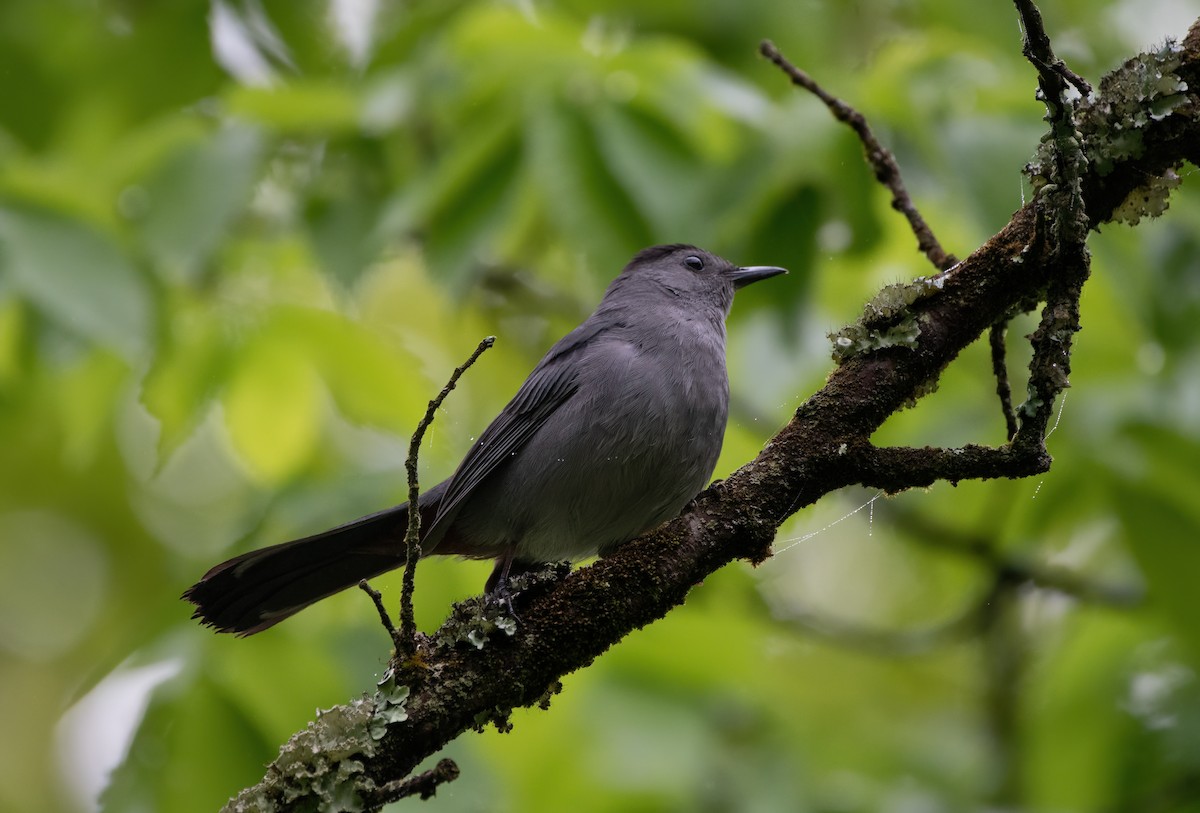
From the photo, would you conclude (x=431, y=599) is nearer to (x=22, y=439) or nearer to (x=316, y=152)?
(x=316, y=152)

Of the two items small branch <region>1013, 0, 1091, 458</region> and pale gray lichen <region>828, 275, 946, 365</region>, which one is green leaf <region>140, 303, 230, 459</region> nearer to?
pale gray lichen <region>828, 275, 946, 365</region>

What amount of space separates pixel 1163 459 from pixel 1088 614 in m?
1.57

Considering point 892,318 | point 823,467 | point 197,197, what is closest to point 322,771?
point 823,467

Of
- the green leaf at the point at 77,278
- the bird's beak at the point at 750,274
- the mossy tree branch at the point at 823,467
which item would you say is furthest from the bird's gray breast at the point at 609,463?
the green leaf at the point at 77,278

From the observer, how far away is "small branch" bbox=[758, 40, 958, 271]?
3.06 m

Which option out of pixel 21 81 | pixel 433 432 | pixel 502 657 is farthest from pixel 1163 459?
pixel 21 81

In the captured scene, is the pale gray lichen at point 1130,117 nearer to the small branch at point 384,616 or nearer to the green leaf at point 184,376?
the small branch at point 384,616

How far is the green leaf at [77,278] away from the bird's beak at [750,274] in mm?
2163

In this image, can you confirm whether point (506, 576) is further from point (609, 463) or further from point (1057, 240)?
point (1057, 240)

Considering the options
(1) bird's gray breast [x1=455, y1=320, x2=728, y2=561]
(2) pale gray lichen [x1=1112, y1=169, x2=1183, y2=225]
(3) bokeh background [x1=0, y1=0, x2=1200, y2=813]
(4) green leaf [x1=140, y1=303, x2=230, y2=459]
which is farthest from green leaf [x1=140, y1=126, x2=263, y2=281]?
(2) pale gray lichen [x1=1112, y1=169, x2=1183, y2=225]

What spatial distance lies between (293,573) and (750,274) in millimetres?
2158

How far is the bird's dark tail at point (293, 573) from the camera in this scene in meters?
3.25

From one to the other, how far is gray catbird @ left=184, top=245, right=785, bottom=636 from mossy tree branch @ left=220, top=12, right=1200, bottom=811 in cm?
89

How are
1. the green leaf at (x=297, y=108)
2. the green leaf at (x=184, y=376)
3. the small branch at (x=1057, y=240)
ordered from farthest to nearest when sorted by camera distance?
1. the green leaf at (x=297, y=108)
2. the green leaf at (x=184, y=376)
3. the small branch at (x=1057, y=240)
